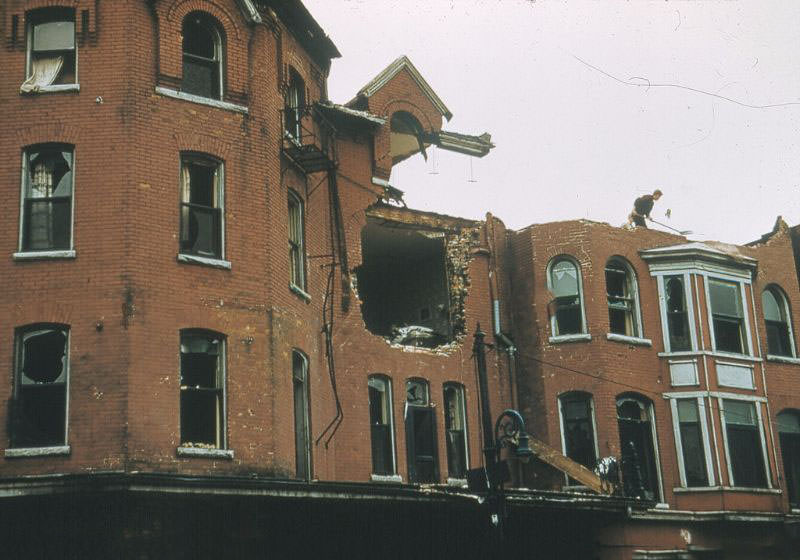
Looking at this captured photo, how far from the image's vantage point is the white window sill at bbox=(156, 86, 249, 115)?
77.7ft

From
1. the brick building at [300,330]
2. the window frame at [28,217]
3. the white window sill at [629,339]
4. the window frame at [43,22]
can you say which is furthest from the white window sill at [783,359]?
the window frame at [43,22]

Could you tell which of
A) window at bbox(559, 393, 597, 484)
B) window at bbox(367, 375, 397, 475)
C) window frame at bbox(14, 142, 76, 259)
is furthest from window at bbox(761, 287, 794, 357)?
window frame at bbox(14, 142, 76, 259)

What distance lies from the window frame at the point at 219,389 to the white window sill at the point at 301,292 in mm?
2734

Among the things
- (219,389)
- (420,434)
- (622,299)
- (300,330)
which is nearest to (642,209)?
(622,299)

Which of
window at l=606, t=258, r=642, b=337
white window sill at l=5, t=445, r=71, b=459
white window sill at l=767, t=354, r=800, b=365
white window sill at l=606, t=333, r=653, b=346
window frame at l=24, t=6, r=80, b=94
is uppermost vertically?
window frame at l=24, t=6, r=80, b=94

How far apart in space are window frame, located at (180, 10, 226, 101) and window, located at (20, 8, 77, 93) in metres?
2.21

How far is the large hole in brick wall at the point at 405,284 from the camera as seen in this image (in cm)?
3161

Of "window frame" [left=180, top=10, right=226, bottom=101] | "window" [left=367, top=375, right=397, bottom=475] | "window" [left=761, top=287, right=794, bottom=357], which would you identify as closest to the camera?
"window frame" [left=180, top=10, right=226, bottom=101]

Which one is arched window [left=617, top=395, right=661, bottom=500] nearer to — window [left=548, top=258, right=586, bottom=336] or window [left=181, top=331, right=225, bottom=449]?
window [left=548, top=258, right=586, bottom=336]

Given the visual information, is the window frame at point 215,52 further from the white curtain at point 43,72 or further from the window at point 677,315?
the window at point 677,315

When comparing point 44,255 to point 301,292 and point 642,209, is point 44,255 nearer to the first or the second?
point 301,292

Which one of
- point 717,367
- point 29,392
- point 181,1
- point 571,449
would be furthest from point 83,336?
point 717,367

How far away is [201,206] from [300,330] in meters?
3.59

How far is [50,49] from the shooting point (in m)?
23.8
